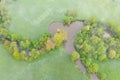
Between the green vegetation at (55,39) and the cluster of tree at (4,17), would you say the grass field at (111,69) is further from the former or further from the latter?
the cluster of tree at (4,17)

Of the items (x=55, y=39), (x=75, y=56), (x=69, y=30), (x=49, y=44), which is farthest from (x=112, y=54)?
(x=49, y=44)

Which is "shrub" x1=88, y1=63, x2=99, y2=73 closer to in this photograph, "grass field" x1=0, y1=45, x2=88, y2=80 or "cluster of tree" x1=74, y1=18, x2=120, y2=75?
"cluster of tree" x1=74, y1=18, x2=120, y2=75

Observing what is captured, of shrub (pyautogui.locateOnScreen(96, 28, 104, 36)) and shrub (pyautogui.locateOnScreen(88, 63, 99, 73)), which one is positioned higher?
shrub (pyautogui.locateOnScreen(96, 28, 104, 36))

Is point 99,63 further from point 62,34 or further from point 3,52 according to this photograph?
point 3,52

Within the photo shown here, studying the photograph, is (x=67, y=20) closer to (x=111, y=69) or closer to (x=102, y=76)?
(x=111, y=69)

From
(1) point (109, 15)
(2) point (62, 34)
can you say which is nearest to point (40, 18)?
(2) point (62, 34)

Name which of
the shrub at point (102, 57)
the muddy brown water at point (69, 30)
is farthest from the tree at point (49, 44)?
the shrub at point (102, 57)

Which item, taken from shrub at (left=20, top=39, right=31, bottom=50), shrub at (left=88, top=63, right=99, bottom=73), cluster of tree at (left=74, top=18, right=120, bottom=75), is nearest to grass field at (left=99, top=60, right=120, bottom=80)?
cluster of tree at (left=74, top=18, right=120, bottom=75)
